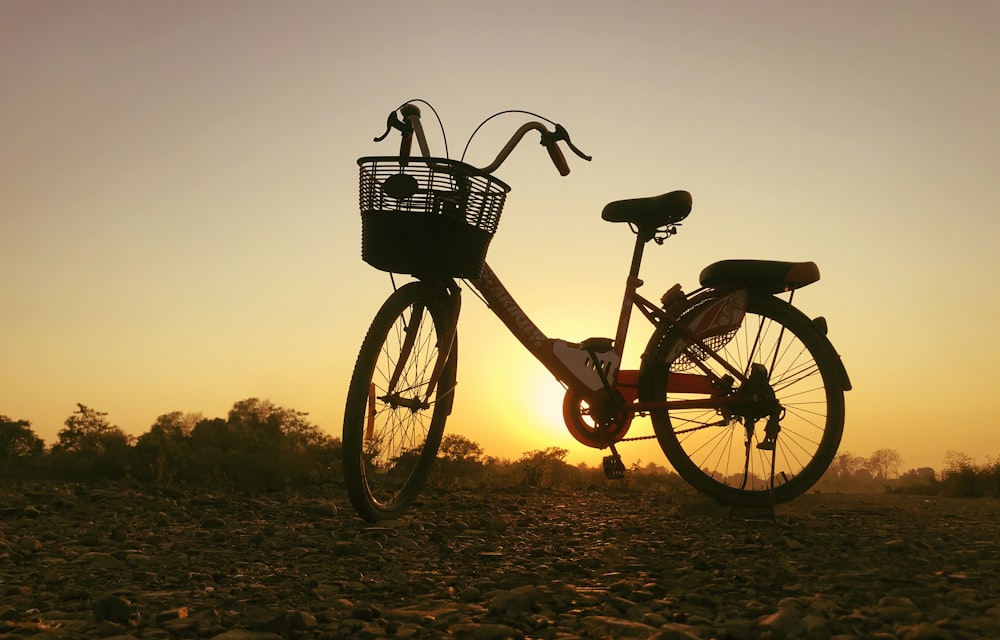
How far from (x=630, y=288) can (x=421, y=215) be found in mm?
1867

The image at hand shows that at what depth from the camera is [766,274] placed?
5.10 meters

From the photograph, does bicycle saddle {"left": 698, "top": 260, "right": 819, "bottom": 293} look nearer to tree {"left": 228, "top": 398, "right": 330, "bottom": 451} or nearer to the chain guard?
the chain guard

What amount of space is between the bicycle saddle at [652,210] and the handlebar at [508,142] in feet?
1.37

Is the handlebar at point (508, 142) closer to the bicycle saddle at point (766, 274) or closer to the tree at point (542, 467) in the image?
the bicycle saddle at point (766, 274)

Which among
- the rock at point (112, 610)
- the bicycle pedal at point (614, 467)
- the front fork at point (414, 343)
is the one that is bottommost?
the rock at point (112, 610)

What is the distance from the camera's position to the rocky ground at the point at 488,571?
2664 millimetres

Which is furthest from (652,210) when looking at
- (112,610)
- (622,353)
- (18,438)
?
(18,438)

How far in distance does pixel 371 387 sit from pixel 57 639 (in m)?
2.07

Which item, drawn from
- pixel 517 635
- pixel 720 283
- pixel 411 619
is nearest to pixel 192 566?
pixel 411 619

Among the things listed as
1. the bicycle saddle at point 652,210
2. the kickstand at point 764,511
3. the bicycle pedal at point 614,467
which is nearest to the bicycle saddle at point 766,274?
the bicycle saddle at point 652,210

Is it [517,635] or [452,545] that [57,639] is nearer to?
[517,635]

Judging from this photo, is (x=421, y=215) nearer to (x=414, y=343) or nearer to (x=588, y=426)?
(x=414, y=343)

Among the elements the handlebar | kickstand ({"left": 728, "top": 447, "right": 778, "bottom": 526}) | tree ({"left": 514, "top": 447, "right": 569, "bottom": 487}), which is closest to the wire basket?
the handlebar

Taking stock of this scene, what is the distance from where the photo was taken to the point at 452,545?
167 inches
